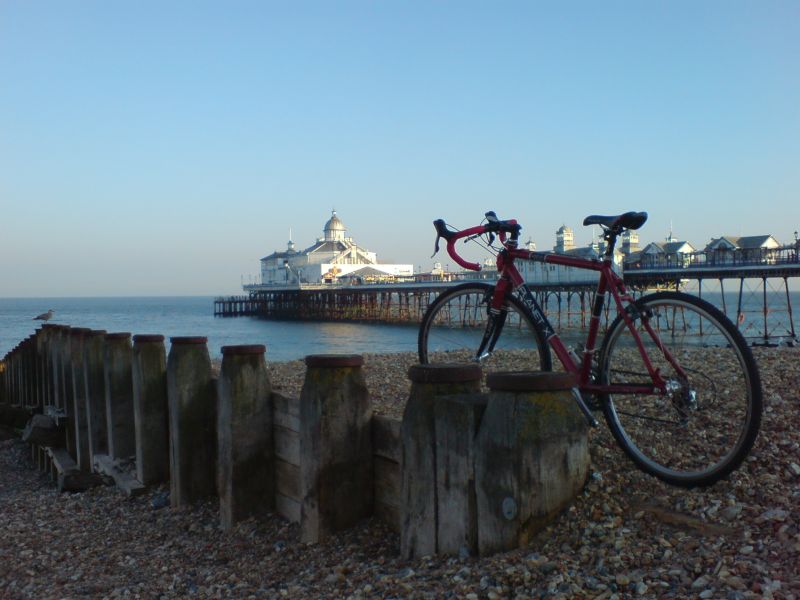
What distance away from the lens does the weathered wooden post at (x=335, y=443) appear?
436 centimetres

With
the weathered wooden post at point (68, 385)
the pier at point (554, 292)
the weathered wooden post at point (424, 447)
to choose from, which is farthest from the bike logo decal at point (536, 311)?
the pier at point (554, 292)

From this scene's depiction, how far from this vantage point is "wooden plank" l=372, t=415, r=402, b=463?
14.0 feet

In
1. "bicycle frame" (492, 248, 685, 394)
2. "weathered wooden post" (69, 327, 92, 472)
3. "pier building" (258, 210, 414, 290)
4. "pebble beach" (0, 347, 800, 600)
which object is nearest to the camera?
"pebble beach" (0, 347, 800, 600)

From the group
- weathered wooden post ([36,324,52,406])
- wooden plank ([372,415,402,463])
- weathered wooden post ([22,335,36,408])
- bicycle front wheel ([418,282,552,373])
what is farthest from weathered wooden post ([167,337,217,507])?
weathered wooden post ([22,335,36,408])

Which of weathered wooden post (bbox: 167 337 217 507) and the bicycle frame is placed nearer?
the bicycle frame

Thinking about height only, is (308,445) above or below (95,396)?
above

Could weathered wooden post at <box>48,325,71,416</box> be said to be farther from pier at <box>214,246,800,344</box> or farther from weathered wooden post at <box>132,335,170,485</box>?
pier at <box>214,246,800,344</box>

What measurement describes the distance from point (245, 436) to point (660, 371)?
9.27 ft

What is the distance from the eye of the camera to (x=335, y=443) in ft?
14.3

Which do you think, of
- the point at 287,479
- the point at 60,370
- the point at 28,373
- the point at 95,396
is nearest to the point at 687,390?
the point at 287,479

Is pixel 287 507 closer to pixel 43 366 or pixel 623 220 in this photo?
pixel 623 220

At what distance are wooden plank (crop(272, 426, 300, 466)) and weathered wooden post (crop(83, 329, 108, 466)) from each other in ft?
13.6

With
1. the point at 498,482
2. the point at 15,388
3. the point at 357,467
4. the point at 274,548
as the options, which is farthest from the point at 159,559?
the point at 15,388

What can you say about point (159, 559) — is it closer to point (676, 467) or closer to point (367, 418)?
point (367, 418)
